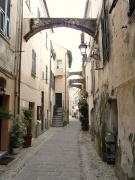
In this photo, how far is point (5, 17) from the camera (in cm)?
780

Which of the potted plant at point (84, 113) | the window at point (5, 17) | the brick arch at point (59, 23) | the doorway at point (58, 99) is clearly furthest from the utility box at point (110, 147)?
the doorway at point (58, 99)

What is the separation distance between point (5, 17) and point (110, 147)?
19.3ft

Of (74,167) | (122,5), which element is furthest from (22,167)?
(122,5)

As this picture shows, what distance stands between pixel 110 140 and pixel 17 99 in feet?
15.4

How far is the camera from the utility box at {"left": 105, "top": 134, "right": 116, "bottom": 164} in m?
6.49

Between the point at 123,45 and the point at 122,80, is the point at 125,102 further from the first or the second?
the point at 123,45

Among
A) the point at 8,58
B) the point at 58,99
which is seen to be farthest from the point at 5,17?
the point at 58,99

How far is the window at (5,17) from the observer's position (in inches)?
295

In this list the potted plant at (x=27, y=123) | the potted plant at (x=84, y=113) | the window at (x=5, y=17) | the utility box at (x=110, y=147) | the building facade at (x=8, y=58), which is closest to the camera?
Result: the utility box at (x=110, y=147)

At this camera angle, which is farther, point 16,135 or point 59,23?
point 59,23

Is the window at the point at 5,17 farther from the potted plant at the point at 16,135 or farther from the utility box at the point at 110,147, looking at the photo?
the utility box at the point at 110,147

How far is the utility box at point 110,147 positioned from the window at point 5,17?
200 inches

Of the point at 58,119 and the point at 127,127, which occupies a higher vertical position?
the point at 127,127

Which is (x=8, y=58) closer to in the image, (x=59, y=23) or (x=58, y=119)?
(x=59, y=23)
